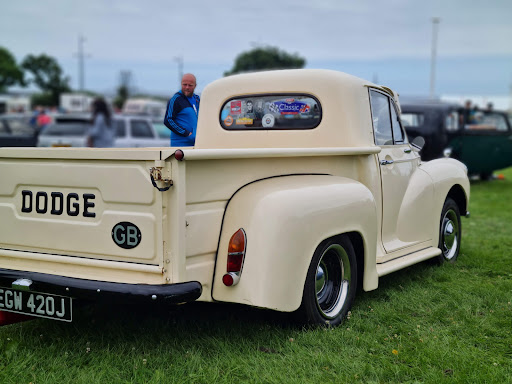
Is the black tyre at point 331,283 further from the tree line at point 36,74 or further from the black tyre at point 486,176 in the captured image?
the tree line at point 36,74

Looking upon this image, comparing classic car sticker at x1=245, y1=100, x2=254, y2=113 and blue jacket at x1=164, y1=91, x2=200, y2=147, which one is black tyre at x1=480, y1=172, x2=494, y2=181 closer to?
blue jacket at x1=164, y1=91, x2=200, y2=147

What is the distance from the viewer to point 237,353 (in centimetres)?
354

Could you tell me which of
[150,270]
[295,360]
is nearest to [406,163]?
[295,360]

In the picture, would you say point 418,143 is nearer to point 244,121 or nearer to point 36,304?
point 244,121

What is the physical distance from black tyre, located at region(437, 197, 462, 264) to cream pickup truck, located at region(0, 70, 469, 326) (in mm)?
1440

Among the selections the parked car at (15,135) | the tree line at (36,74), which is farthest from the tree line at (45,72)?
the parked car at (15,135)

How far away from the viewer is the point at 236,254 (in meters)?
3.42

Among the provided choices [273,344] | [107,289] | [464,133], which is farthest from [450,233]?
[464,133]

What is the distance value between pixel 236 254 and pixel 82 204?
0.93 m

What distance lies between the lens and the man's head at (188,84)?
20.7ft

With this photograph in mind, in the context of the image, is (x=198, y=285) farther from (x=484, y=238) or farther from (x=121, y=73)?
(x=121, y=73)

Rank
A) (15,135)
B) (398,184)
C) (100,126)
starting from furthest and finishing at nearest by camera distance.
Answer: (15,135) < (100,126) < (398,184)

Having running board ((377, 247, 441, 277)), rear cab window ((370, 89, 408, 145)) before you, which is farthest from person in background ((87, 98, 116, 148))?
running board ((377, 247, 441, 277))

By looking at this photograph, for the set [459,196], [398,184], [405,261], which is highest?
[398,184]
